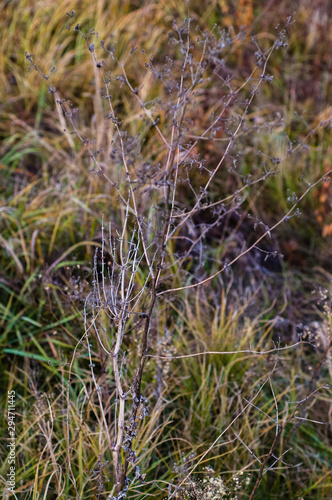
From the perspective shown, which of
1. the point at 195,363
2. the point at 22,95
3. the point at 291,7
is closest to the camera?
the point at 195,363

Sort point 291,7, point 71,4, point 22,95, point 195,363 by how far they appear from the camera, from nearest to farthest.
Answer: point 195,363 < point 22,95 < point 71,4 < point 291,7

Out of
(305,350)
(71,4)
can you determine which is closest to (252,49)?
(71,4)

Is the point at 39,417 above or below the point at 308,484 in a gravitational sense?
above

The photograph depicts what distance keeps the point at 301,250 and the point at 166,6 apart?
8.11ft

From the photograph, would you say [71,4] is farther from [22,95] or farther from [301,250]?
[301,250]

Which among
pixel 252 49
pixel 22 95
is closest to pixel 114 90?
pixel 22 95

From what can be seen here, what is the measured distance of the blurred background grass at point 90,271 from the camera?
1903 millimetres

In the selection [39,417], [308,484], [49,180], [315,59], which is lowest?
[308,484]

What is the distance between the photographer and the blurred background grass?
1.90 metres

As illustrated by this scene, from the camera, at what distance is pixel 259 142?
354 cm

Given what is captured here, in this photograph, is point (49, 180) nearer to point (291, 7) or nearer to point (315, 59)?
point (315, 59)

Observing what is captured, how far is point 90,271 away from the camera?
6.39 feet

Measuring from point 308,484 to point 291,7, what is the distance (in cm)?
416

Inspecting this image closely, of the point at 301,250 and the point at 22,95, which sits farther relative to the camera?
the point at 22,95
